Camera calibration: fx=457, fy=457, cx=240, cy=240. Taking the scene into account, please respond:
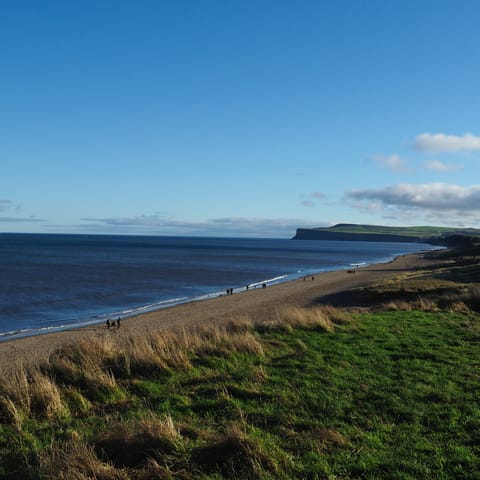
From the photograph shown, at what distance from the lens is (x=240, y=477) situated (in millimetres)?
5742

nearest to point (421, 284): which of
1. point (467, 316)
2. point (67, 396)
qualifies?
point (467, 316)

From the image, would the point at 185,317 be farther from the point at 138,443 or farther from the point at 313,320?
the point at 138,443

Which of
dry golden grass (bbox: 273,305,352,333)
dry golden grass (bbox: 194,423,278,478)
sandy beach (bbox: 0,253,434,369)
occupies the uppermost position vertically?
dry golden grass (bbox: 194,423,278,478)

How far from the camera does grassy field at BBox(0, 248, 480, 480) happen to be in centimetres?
600

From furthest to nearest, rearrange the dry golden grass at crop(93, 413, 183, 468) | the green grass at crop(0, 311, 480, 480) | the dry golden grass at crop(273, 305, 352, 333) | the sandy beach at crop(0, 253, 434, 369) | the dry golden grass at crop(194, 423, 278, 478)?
the sandy beach at crop(0, 253, 434, 369), the dry golden grass at crop(273, 305, 352, 333), the dry golden grass at crop(93, 413, 183, 468), the green grass at crop(0, 311, 480, 480), the dry golden grass at crop(194, 423, 278, 478)

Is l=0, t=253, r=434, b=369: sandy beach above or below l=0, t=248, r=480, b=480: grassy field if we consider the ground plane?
below

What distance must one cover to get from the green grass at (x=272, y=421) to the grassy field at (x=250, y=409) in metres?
0.02

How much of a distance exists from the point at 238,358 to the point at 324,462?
5.75m

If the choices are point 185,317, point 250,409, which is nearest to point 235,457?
point 250,409

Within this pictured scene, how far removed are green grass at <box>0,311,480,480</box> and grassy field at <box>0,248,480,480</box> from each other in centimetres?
2

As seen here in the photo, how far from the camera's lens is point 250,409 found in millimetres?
8070

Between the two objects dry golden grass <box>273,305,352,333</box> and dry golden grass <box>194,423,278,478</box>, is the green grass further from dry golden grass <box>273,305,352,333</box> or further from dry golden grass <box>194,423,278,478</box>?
dry golden grass <box>273,305,352,333</box>

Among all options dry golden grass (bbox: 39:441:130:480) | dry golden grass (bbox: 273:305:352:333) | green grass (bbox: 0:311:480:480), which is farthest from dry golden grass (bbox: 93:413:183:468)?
dry golden grass (bbox: 273:305:352:333)

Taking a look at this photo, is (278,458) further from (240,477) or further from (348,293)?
(348,293)
